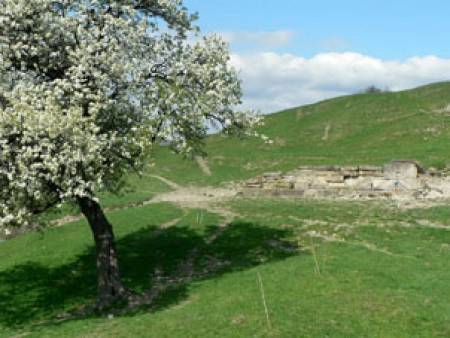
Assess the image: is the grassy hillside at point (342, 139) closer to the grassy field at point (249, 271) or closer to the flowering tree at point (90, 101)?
the grassy field at point (249, 271)

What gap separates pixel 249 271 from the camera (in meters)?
31.4

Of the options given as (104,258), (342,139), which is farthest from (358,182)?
(104,258)

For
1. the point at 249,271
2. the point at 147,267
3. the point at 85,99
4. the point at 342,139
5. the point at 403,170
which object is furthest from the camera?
the point at 342,139

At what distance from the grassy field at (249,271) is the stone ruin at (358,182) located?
13.7 ft

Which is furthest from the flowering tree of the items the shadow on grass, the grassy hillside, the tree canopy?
the grassy hillside

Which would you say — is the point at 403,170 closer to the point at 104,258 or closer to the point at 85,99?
the point at 104,258

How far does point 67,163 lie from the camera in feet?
74.8

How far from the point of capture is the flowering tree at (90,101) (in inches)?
909

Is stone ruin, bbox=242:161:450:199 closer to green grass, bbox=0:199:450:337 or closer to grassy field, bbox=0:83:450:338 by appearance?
grassy field, bbox=0:83:450:338

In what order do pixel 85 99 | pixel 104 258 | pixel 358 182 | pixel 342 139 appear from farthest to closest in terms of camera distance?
pixel 342 139 → pixel 358 182 → pixel 104 258 → pixel 85 99

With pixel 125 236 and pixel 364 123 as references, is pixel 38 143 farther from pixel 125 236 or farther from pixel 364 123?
pixel 364 123

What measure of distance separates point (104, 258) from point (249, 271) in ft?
24.2

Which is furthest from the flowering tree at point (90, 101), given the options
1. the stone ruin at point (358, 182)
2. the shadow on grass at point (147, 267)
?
the stone ruin at point (358, 182)

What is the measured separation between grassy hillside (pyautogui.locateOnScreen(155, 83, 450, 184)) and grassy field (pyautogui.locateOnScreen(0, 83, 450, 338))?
400 inches
